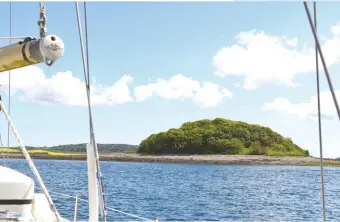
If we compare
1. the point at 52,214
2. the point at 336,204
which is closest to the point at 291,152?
the point at 336,204

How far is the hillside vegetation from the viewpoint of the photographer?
140 meters

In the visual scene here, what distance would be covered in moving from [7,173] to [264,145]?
14010 centimetres

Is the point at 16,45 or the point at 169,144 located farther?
the point at 169,144

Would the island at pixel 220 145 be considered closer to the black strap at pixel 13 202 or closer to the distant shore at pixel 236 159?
the distant shore at pixel 236 159

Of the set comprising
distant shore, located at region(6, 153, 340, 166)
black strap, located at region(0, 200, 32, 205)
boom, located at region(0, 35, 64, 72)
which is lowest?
distant shore, located at region(6, 153, 340, 166)

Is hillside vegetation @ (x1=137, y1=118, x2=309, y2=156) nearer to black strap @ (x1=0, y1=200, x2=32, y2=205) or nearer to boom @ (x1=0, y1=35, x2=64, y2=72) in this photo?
black strap @ (x1=0, y1=200, x2=32, y2=205)

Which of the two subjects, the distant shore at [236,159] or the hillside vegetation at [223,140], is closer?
the distant shore at [236,159]

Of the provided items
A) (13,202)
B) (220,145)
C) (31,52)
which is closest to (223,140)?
(220,145)

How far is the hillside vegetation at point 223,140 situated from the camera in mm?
140250

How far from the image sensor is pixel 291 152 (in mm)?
143750

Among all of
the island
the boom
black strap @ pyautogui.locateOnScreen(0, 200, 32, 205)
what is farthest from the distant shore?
the boom

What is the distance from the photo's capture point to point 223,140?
5487 inches

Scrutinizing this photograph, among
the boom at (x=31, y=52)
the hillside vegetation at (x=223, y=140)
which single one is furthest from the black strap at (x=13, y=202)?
the hillside vegetation at (x=223, y=140)

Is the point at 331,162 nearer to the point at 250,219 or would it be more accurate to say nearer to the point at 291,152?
the point at 291,152
